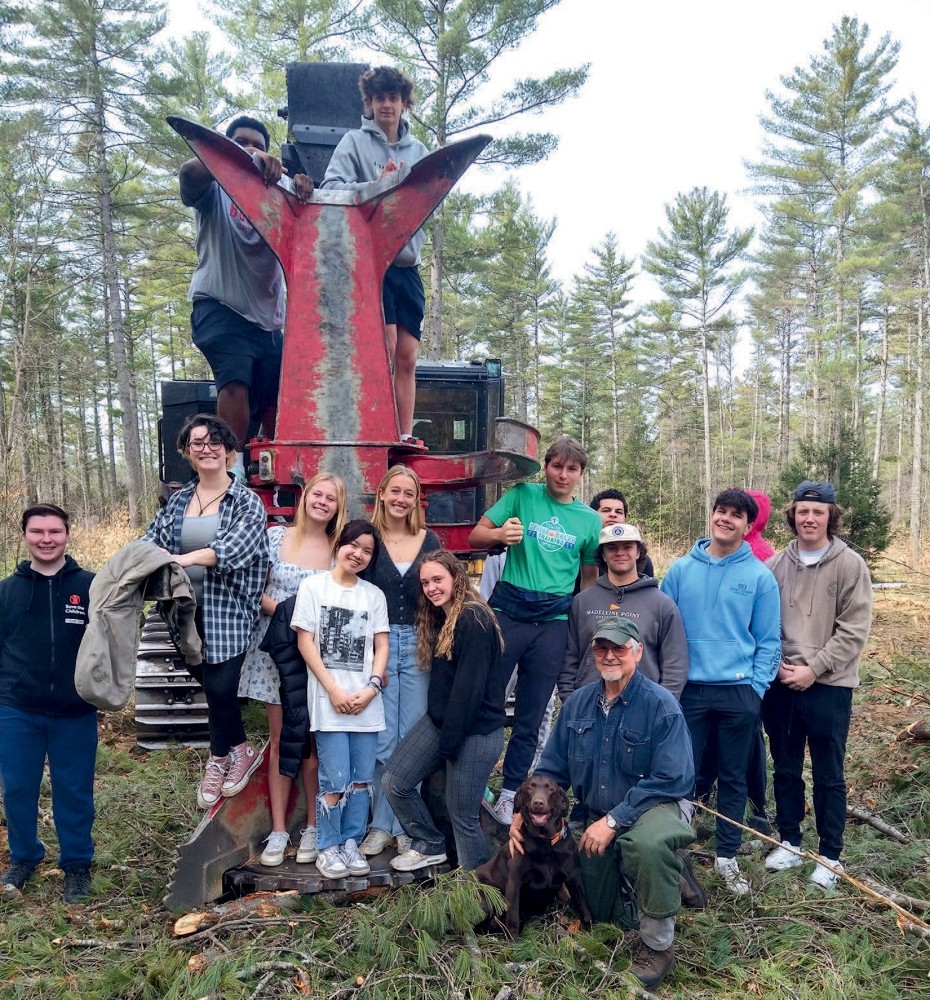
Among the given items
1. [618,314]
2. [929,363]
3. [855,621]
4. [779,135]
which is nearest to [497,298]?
[618,314]

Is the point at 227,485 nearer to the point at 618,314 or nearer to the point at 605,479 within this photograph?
the point at 605,479

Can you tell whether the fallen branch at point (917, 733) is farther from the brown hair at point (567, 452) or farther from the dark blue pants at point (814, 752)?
the brown hair at point (567, 452)

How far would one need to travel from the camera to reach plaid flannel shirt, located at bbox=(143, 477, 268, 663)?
3525 millimetres

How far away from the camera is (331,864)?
11.5 ft

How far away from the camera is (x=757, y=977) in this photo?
3.08 metres

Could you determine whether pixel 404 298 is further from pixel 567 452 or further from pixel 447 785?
pixel 447 785

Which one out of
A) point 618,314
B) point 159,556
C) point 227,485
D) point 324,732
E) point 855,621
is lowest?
point 324,732

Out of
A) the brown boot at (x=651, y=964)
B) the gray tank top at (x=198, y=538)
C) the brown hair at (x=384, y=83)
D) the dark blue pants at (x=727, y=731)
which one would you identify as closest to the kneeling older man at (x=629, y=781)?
the brown boot at (x=651, y=964)

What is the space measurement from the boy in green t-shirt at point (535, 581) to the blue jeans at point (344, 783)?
0.80 meters

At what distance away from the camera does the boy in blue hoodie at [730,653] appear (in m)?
4.03

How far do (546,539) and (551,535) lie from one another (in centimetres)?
4

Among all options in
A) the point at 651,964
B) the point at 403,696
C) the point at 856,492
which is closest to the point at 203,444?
the point at 403,696

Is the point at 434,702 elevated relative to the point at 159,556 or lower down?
lower down

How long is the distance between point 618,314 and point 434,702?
38.9 meters
